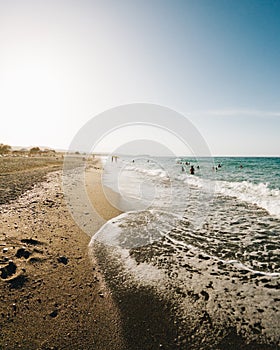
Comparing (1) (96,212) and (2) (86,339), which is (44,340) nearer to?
(2) (86,339)

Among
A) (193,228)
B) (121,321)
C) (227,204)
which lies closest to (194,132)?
(193,228)

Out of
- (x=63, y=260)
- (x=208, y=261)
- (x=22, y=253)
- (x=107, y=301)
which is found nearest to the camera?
(x=107, y=301)

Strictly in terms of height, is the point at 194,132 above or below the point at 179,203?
above

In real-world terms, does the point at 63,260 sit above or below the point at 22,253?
below

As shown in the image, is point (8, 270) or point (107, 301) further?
point (8, 270)

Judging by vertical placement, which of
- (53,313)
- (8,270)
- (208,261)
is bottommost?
(208,261)

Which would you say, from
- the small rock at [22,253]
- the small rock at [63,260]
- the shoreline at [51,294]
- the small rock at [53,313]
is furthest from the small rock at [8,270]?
the small rock at [53,313]

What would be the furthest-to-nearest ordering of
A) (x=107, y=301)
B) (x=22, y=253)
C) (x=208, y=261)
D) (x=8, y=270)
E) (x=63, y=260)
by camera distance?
1. (x=208, y=261)
2. (x=63, y=260)
3. (x=22, y=253)
4. (x=8, y=270)
5. (x=107, y=301)

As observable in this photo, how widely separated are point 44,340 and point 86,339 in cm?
65

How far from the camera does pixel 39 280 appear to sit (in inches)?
192

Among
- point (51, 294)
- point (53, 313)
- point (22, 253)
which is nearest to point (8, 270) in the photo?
point (22, 253)

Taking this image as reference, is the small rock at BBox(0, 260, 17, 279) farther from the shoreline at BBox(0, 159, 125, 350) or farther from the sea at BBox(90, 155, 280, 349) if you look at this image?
the sea at BBox(90, 155, 280, 349)

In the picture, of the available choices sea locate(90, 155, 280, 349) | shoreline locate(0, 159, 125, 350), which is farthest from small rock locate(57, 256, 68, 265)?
sea locate(90, 155, 280, 349)

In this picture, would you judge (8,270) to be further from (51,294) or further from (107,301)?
(107,301)
